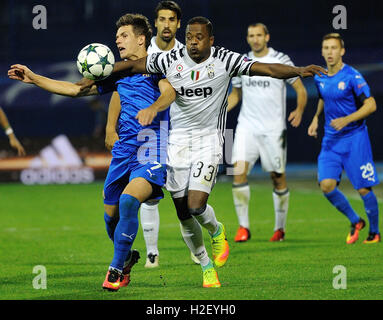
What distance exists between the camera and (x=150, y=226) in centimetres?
827

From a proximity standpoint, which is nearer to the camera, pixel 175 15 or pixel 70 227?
pixel 175 15

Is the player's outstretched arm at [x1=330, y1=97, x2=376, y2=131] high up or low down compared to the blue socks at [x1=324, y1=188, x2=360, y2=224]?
up

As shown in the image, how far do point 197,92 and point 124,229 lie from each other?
1.29 meters

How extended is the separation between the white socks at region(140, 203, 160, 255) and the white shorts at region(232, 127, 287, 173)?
2.56m

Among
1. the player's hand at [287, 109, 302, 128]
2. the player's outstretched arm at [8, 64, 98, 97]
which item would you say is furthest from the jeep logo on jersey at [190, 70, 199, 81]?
the player's hand at [287, 109, 302, 128]

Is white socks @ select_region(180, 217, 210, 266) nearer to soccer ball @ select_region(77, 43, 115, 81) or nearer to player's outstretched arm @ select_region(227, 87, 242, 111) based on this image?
soccer ball @ select_region(77, 43, 115, 81)

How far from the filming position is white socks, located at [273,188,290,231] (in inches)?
412

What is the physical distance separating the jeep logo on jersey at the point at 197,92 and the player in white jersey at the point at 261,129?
3.51 metres
